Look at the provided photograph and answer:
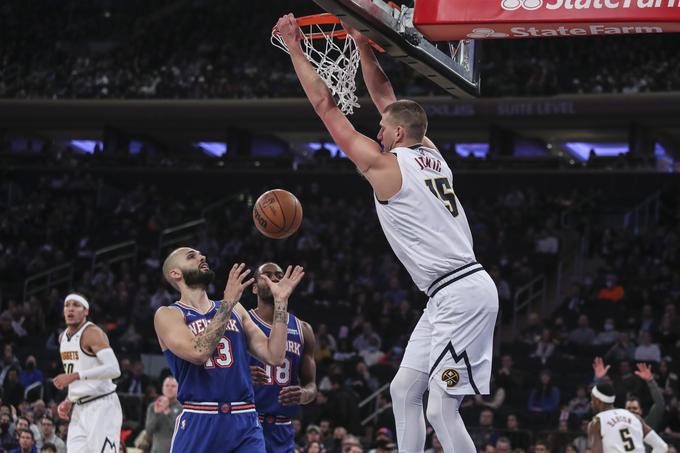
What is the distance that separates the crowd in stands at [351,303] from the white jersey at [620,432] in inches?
59.6

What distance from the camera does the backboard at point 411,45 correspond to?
6.66m

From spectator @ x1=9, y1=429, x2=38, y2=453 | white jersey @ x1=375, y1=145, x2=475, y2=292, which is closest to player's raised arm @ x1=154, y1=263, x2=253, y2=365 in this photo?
white jersey @ x1=375, y1=145, x2=475, y2=292

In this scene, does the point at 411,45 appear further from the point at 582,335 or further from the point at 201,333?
the point at 582,335

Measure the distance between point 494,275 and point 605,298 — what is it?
2382 mm

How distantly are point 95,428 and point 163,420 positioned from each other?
367 centimetres

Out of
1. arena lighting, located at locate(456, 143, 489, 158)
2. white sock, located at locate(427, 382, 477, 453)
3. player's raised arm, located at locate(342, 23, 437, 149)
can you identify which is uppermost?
arena lighting, located at locate(456, 143, 489, 158)

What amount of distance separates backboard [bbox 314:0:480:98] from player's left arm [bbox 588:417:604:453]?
461 centimetres

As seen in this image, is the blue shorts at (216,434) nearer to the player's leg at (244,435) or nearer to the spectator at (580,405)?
the player's leg at (244,435)

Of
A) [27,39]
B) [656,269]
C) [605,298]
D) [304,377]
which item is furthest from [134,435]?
[27,39]

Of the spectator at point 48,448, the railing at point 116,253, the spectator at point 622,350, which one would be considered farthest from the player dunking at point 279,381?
the railing at point 116,253

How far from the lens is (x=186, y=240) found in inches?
1148

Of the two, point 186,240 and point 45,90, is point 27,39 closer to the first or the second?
point 45,90

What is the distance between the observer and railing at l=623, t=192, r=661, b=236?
27.4 m

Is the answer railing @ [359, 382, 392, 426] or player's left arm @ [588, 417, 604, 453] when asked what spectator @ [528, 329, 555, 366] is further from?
player's left arm @ [588, 417, 604, 453]
